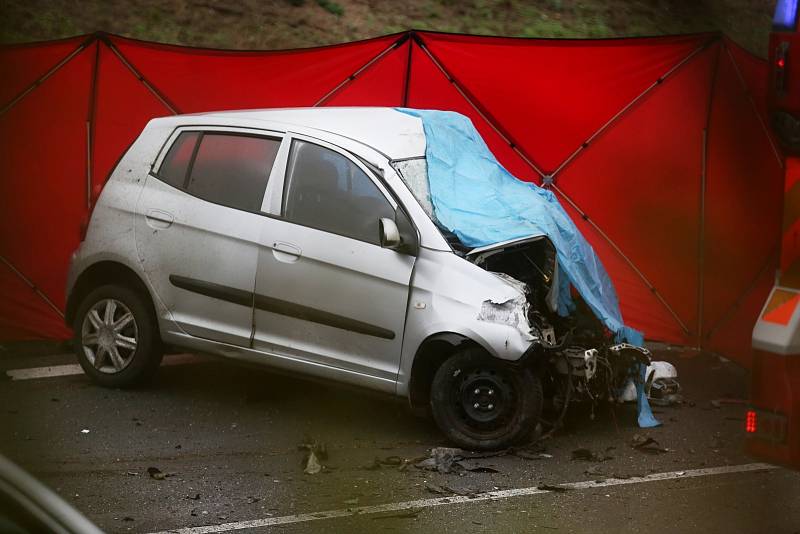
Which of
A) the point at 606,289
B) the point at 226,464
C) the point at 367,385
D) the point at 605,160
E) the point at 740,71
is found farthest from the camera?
the point at 605,160

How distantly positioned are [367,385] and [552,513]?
57.5 inches

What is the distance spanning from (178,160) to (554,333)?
256cm

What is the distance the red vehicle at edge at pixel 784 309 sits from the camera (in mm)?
4078

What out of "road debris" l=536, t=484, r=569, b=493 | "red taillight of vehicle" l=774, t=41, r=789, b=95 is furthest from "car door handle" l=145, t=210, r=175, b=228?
"red taillight of vehicle" l=774, t=41, r=789, b=95

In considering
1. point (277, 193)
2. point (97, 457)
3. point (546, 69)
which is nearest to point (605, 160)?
point (546, 69)

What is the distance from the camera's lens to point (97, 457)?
575 cm

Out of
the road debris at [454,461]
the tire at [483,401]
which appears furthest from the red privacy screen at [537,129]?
the road debris at [454,461]

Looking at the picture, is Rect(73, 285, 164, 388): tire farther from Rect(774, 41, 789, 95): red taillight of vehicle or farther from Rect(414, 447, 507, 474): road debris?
Rect(774, 41, 789, 95): red taillight of vehicle

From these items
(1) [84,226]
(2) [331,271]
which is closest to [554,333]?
(2) [331,271]

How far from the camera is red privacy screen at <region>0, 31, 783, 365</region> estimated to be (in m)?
8.28

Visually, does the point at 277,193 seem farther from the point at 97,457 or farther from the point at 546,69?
the point at 546,69

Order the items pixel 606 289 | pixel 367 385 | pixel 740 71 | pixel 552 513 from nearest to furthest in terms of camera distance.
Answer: pixel 552 513 < pixel 367 385 < pixel 606 289 < pixel 740 71

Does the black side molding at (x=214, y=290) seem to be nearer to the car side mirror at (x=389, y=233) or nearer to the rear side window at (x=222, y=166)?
the rear side window at (x=222, y=166)

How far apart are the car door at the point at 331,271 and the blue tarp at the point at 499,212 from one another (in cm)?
37
